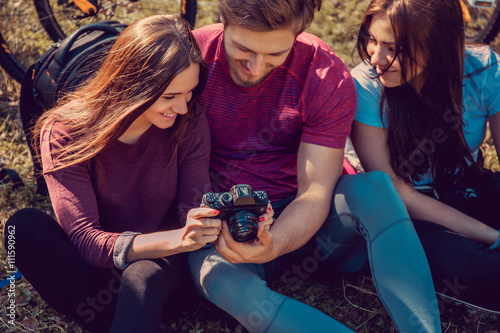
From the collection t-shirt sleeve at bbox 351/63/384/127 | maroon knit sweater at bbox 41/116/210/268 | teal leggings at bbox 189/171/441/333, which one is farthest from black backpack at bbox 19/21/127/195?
t-shirt sleeve at bbox 351/63/384/127

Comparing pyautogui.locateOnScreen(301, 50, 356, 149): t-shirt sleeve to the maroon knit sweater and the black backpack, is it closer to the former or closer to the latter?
the maroon knit sweater

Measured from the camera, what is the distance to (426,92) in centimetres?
261

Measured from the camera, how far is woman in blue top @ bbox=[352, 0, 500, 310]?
2.35 metres

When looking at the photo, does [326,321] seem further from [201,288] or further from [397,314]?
[201,288]

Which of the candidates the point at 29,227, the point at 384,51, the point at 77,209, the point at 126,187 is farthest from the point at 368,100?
the point at 29,227

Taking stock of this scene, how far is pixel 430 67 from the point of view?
252 centimetres

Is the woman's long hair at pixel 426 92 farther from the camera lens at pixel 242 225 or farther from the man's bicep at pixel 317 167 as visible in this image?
the camera lens at pixel 242 225

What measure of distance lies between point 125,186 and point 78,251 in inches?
13.3

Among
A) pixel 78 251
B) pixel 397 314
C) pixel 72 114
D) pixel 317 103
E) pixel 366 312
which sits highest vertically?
pixel 72 114

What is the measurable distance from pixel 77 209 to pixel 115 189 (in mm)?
202

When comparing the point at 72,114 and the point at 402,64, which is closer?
the point at 72,114

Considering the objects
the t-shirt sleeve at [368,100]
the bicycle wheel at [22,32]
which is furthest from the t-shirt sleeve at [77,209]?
the bicycle wheel at [22,32]

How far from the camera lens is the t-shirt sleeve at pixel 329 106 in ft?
7.76

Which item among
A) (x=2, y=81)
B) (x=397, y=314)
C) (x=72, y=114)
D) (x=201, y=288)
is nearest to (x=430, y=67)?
(x=397, y=314)
